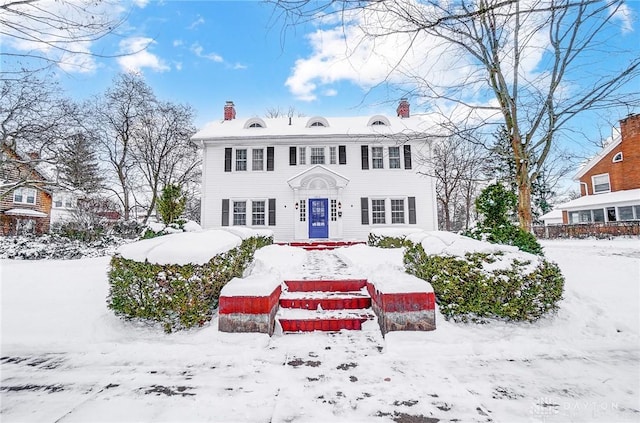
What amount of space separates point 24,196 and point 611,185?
43.5 m

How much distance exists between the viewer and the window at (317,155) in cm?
1472

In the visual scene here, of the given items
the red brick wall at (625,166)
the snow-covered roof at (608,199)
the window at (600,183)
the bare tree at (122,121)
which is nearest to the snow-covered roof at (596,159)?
the red brick wall at (625,166)

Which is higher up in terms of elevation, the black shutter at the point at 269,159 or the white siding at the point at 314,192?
the black shutter at the point at 269,159

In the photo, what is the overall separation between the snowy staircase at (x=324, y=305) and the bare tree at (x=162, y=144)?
18673mm

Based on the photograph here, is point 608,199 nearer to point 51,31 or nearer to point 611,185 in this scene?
point 611,185

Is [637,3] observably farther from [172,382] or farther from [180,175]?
[180,175]

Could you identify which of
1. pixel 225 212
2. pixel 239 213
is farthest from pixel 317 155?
pixel 225 212

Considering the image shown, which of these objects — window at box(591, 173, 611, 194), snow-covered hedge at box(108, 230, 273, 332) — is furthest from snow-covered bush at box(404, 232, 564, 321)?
window at box(591, 173, 611, 194)

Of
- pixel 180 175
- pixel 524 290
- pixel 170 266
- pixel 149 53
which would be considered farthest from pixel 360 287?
pixel 180 175

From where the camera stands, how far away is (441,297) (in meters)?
3.97

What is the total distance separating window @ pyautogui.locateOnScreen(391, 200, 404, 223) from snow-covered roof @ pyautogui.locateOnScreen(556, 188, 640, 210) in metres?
16.1

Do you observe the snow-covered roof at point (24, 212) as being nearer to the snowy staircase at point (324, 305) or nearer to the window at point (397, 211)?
the window at point (397, 211)

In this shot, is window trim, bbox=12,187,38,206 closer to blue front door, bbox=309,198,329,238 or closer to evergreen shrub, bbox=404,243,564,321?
blue front door, bbox=309,198,329,238

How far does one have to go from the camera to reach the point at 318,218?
46.6 feet
